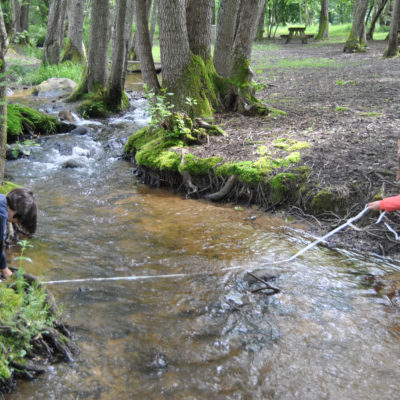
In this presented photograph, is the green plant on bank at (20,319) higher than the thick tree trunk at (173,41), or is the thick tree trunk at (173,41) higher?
the thick tree trunk at (173,41)

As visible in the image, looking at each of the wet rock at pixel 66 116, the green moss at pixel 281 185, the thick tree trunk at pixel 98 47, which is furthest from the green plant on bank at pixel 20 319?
the thick tree trunk at pixel 98 47

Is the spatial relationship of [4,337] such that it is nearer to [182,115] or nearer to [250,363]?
[250,363]

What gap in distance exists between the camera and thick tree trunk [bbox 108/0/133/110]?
12.2 m

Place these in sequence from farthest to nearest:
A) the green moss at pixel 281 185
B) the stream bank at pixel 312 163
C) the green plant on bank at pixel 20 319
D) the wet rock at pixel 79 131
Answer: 1. the wet rock at pixel 79 131
2. the green moss at pixel 281 185
3. the stream bank at pixel 312 163
4. the green plant on bank at pixel 20 319

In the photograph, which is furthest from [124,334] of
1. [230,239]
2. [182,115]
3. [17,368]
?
[182,115]

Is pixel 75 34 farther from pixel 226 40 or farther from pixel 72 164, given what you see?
pixel 72 164

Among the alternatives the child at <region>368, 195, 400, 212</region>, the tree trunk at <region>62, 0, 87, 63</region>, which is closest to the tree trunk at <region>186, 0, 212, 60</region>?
the child at <region>368, 195, 400, 212</region>

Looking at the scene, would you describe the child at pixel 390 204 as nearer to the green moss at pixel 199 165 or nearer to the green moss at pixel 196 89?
the green moss at pixel 199 165

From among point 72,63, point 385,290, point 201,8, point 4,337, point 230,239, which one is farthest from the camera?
point 72,63

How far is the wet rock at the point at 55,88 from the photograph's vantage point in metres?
16.1

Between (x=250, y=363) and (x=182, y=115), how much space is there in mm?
5845

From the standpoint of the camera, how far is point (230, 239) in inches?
238

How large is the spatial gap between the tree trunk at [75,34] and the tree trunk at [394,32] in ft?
42.8

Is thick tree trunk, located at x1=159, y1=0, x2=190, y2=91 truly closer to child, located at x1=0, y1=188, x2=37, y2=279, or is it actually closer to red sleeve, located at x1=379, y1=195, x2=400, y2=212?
red sleeve, located at x1=379, y1=195, x2=400, y2=212
